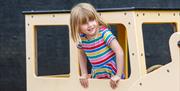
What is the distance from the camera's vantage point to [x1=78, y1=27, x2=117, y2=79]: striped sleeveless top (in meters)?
3.13

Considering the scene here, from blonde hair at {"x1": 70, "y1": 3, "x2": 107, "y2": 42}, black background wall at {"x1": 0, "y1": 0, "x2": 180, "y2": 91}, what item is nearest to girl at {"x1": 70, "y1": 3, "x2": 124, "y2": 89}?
blonde hair at {"x1": 70, "y1": 3, "x2": 107, "y2": 42}

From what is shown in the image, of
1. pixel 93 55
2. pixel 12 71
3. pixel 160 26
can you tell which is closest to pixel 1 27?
pixel 12 71

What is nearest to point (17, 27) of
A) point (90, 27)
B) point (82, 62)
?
point (82, 62)

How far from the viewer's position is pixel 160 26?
18.3 ft

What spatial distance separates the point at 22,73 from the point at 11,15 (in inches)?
26.1

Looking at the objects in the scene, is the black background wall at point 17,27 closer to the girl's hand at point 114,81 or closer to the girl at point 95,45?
the girl at point 95,45

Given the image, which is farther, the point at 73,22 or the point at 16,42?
the point at 16,42

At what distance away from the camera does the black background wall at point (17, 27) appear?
5.61 m

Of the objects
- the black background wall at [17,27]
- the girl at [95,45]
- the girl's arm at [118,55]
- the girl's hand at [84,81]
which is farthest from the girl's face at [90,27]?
the black background wall at [17,27]

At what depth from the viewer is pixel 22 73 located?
5805 mm

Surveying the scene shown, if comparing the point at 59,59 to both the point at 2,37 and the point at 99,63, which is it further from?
the point at 99,63

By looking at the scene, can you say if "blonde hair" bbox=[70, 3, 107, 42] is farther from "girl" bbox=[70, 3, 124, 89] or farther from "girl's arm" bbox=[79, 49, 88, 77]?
"girl's arm" bbox=[79, 49, 88, 77]

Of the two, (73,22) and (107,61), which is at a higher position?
(73,22)

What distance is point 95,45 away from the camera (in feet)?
10.4
